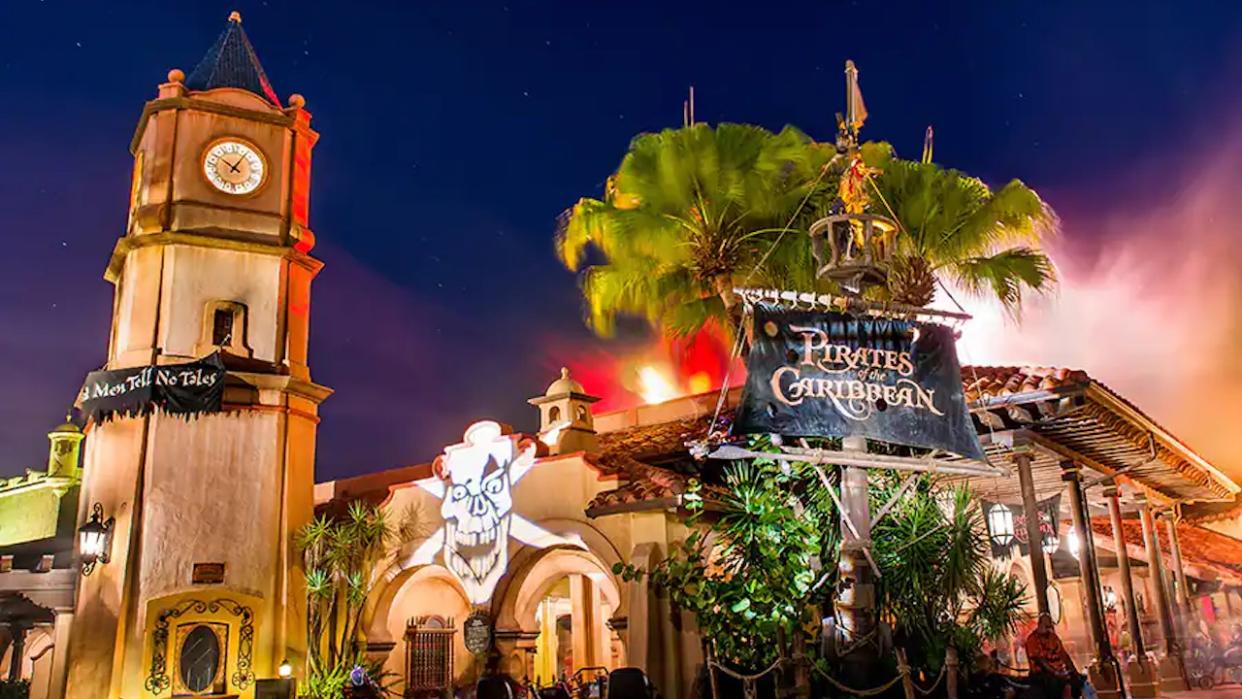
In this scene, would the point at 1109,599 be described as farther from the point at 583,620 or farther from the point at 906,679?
the point at 906,679

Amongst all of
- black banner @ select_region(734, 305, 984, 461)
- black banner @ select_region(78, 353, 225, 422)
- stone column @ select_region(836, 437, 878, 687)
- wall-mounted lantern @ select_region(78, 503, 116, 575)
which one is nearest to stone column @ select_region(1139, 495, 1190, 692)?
stone column @ select_region(836, 437, 878, 687)

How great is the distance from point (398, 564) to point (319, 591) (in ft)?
5.75

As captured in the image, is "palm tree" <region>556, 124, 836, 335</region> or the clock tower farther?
the clock tower

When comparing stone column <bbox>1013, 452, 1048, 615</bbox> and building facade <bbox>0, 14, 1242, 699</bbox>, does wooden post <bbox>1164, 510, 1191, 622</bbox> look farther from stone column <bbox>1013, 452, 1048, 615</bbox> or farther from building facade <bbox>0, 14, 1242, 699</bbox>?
stone column <bbox>1013, 452, 1048, 615</bbox>

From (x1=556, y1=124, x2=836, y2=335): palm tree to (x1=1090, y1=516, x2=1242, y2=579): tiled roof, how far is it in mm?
13466

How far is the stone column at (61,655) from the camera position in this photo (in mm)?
19594

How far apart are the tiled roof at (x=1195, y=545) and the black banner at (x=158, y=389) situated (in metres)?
20.3

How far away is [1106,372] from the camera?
35000 mm

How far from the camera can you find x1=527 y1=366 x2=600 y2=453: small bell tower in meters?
20.0

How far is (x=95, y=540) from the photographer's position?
19.7 m

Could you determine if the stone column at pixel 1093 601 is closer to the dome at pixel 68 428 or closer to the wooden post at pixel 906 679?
the wooden post at pixel 906 679

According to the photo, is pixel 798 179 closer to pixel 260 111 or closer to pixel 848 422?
pixel 848 422

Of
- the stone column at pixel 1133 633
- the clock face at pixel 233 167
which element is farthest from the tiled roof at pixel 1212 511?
the clock face at pixel 233 167

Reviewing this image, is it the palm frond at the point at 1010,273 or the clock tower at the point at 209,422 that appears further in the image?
the clock tower at the point at 209,422
